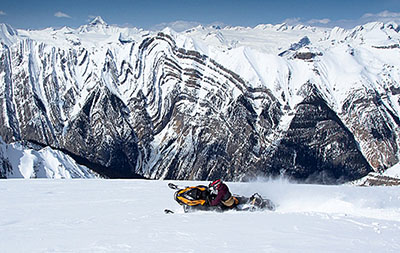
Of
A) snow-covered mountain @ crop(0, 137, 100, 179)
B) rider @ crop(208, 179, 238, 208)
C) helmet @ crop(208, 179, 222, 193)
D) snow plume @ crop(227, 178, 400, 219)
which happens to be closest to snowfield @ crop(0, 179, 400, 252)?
snow plume @ crop(227, 178, 400, 219)

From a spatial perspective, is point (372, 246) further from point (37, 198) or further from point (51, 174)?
point (51, 174)

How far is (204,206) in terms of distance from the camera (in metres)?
22.8

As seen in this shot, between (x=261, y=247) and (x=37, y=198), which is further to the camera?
(x=37, y=198)

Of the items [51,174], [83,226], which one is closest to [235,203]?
[83,226]

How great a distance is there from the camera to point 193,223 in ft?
62.9

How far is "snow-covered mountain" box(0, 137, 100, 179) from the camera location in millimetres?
161750

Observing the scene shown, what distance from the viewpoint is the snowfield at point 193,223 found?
1516 centimetres

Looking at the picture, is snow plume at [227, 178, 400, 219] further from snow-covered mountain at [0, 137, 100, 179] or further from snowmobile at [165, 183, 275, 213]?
snow-covered mountain at [0, 137, 100, 179]

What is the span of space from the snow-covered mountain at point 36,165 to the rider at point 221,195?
14508 cm

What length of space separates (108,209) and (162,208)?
2.96m

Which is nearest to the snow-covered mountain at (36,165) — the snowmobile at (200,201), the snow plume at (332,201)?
the snow plume at (332,201)

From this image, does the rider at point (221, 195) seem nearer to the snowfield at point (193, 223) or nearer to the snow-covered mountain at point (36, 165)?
the snowfield at point (193, 223)

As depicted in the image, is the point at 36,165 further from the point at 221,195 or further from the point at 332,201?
the point at 332,201

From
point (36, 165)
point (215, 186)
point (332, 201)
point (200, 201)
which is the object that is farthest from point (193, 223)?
point (36, 165)
